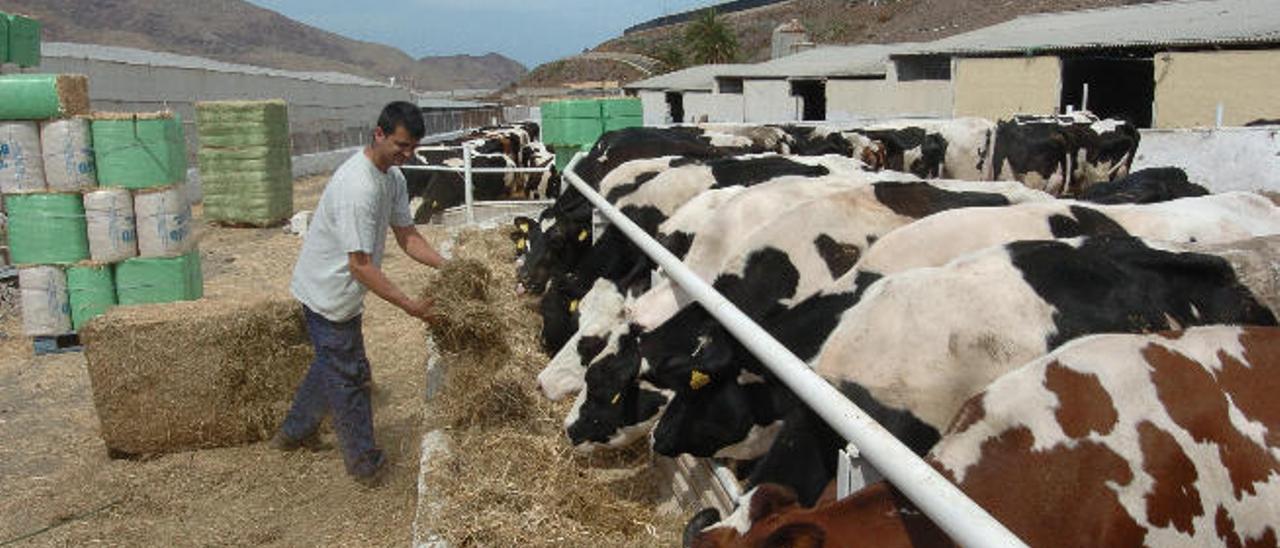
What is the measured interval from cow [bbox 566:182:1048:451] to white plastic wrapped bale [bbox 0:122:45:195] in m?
6.53

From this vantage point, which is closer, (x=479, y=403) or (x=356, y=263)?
(x=356, y=263)

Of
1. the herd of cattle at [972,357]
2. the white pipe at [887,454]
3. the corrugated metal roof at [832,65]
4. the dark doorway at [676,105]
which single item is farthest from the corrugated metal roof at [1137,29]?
the white pipe at [887,454]

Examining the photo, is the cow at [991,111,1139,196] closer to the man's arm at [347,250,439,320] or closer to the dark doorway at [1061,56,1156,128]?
the man's arm at [347,250,439,320]

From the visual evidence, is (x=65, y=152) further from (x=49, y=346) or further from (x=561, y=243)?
(x=561, y=243)

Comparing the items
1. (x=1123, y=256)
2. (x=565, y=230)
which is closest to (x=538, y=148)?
(x=565, y=230)

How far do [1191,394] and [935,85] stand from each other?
26.5 m

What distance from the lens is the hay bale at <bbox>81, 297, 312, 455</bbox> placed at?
242 inches

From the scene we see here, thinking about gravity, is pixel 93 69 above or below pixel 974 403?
above

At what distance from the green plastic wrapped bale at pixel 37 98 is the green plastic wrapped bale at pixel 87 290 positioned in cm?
140

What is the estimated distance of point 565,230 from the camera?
8.59 metres

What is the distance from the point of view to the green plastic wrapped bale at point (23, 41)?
13.0 m

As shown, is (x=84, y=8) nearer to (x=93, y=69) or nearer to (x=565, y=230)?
(x=93, y=69)

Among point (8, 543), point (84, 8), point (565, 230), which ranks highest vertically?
point (84, 8)

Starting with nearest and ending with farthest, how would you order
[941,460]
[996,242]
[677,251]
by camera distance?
[941,460]
[996,242]
[677,251]
